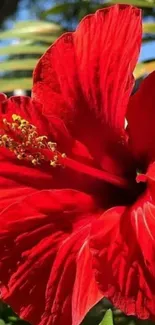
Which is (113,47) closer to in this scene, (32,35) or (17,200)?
(17,200)

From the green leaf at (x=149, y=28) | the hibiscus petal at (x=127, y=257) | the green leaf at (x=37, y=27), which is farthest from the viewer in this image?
the green leaf at (x=37, y=27)

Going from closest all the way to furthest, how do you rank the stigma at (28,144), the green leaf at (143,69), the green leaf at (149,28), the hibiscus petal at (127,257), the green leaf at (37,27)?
the hibiscus petal at (127,257) → the stigma at (28,144) → the green leaf at (143,69) → the green leaf at (149,28) → the green leaf at (37,27)

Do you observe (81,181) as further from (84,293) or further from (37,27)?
(37,27)

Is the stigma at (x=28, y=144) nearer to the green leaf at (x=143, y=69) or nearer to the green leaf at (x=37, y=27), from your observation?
the green leaf at (x=143, y=69)

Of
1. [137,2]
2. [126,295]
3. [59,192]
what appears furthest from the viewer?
[137,2]

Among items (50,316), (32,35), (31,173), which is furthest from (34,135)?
(32,35)

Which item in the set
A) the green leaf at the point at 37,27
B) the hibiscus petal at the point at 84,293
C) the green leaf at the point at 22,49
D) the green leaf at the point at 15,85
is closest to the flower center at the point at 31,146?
the hibiscus petal at the point at 84,293

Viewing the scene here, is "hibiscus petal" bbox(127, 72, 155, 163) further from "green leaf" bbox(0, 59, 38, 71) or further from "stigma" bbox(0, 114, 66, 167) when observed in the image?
"green leaf" bbox(0, 59, 38, 71)
